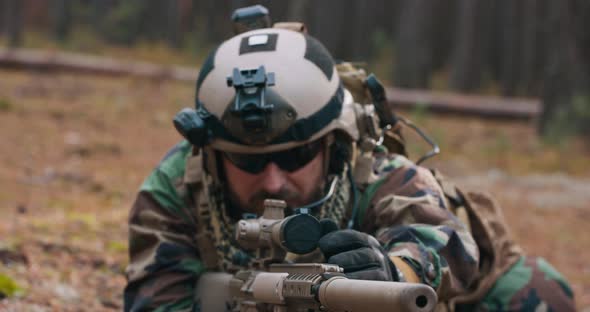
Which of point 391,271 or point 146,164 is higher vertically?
point 391,271

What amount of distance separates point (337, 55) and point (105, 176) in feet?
46.0

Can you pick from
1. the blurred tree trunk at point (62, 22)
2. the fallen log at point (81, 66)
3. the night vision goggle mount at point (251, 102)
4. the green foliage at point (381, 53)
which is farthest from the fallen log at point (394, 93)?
the night vision goggle mount at point (251, 102)

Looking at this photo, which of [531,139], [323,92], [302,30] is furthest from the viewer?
[531,139]

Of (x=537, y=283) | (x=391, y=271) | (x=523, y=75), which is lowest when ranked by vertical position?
(x=523, y=75)

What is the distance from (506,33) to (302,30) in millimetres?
20436

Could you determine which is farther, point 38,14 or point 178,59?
point 38,14

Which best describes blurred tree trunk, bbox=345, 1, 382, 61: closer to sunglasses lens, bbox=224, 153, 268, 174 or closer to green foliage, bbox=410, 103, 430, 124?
green foliage, bbox=410, 103, 430, 124

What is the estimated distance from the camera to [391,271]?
3.07 metres

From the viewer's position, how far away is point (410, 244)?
3.51 metres

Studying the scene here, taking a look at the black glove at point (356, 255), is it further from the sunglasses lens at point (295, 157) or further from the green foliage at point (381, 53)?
the green foliage at point (381, 53)

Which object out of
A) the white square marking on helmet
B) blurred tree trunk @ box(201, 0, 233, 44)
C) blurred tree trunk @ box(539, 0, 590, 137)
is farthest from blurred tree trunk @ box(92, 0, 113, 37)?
the white square marking on helmet

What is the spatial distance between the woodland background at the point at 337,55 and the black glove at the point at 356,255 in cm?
208

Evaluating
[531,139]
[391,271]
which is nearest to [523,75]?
[531,139]

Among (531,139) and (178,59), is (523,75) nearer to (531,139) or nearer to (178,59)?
(178,59)
